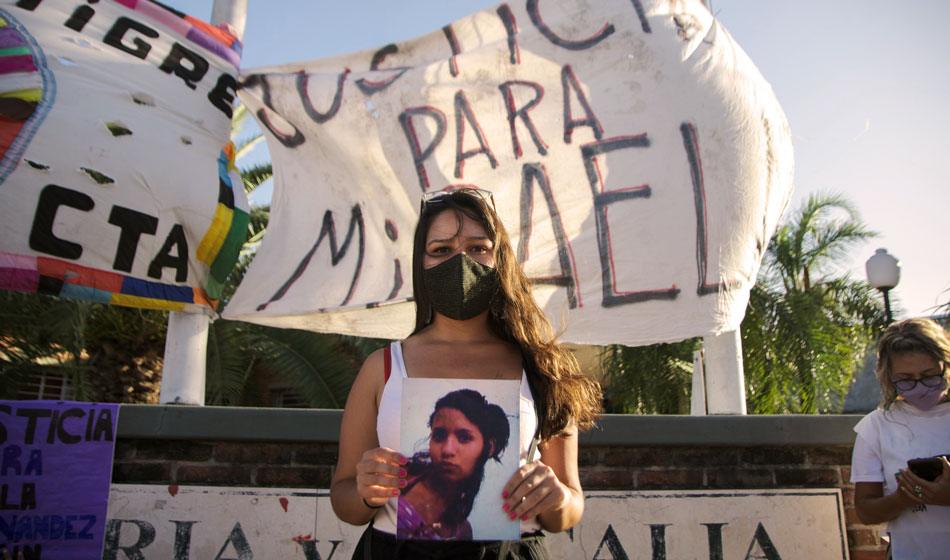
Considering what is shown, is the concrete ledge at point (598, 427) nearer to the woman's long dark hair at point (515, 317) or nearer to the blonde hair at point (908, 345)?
the blonde hair at point (908, 345)

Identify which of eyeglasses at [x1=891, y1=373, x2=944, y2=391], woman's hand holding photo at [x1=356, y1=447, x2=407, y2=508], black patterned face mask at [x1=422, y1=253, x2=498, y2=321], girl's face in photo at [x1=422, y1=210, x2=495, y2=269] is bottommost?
woman's hand holding photo at [x1=356, y1=447, x2=407, y2=508]

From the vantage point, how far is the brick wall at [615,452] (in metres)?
3.05

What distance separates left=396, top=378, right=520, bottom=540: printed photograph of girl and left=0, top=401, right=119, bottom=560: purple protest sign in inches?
84.9

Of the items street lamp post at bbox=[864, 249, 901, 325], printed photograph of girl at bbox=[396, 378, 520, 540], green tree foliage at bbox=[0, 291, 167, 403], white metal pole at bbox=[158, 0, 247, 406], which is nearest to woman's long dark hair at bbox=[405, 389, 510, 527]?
printed photograph of girl at bbox=[396, 378, 520, 540]

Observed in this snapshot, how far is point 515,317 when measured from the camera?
70.8 inches

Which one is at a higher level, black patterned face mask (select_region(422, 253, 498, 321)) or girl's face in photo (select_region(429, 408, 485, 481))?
black patterned face mask (select_region(422, 253, 498, 321))

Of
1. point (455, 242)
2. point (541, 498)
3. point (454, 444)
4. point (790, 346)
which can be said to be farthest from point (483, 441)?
point (790, 346)

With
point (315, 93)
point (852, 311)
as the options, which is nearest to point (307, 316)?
point (315, 93)

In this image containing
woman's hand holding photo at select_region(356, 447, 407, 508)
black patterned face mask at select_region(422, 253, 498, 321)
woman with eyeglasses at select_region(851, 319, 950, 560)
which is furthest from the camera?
Result: woman with eyeglasses at select_region(851, 319, 950, 560)

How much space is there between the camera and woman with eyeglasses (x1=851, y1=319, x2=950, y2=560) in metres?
2.38

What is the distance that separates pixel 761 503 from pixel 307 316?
2.35 metres

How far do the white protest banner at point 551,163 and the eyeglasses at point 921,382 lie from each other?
0.96 metres

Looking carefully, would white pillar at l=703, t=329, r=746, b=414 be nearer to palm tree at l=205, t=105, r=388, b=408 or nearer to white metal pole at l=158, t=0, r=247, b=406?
white metal pole at l=158, t=0, r=247, b=406

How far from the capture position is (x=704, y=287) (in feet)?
11.3
